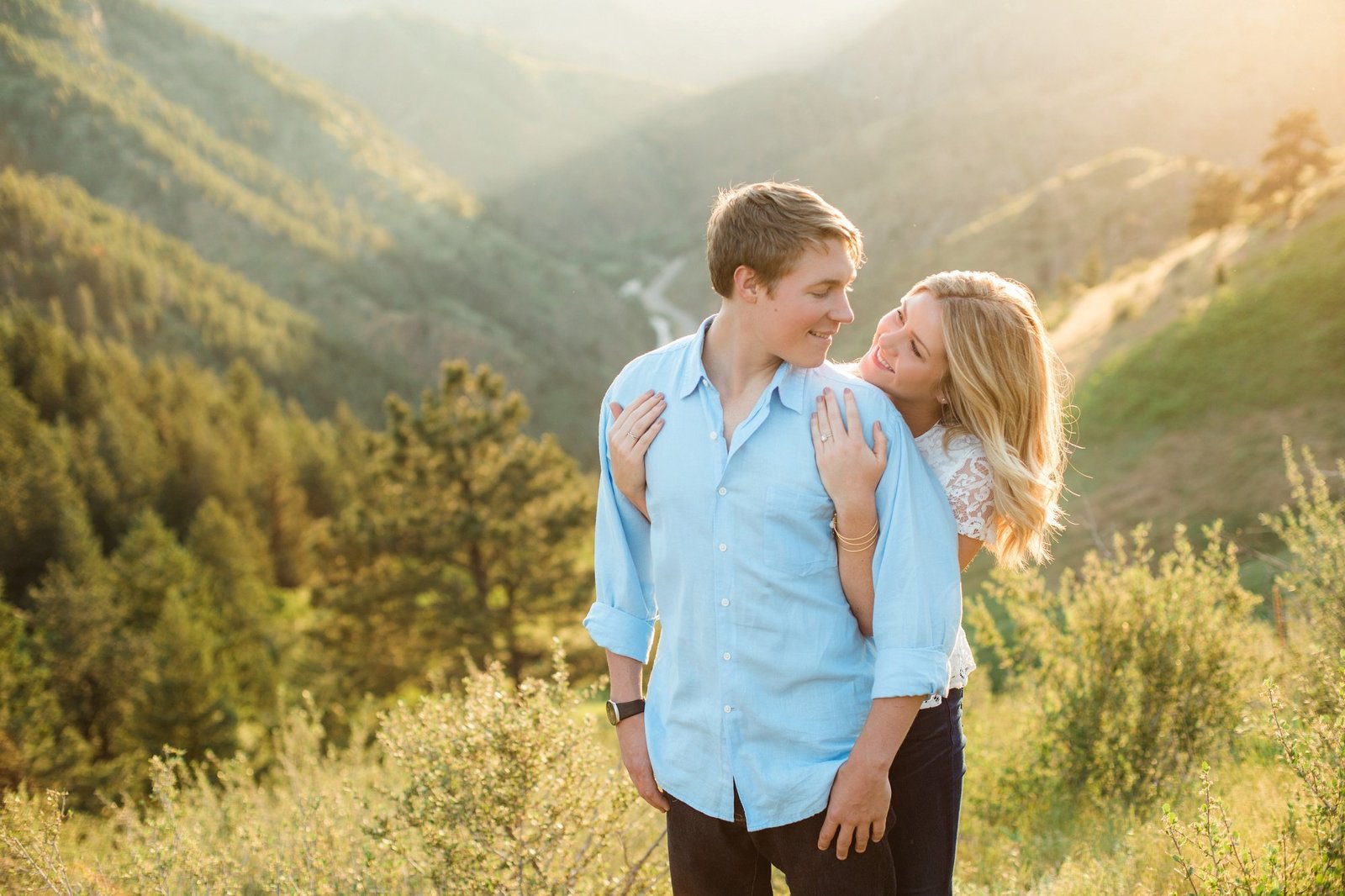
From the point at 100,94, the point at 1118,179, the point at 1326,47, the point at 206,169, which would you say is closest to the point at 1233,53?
the point at 1326,47

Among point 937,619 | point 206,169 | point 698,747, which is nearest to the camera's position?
point 937,619

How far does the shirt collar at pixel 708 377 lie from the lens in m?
2.54

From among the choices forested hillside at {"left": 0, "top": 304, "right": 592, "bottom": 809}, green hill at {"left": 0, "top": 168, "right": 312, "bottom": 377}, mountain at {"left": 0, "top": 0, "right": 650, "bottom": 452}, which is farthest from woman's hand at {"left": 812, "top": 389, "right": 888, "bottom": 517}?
green hill at {"left": 0, "top": 168, "right": 312, "bottom": 377}

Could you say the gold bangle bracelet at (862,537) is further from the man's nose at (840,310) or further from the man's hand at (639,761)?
the man's hand at (639,761)

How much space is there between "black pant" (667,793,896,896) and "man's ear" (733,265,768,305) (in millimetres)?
1342

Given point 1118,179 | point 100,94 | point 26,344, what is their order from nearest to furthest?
1. point 26,344
2. point 1118,179
3. point 100,94

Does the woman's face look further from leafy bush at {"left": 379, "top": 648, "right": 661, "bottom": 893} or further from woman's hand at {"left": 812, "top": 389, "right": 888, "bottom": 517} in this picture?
leafy bush at {"left": 379, "top": 648, "right": 661, "bottom": 893}

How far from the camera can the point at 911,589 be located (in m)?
2.31

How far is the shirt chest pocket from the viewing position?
2441mm

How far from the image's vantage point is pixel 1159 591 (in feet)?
17.6

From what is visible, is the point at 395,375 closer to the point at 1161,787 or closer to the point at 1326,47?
the point at 1326,47

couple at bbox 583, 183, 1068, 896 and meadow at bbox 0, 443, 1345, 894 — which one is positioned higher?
couple at bbox 583, 183, 1068, 896

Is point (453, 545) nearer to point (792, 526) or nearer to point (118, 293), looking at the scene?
point (792, 526)

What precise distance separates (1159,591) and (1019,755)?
140 centimetres
